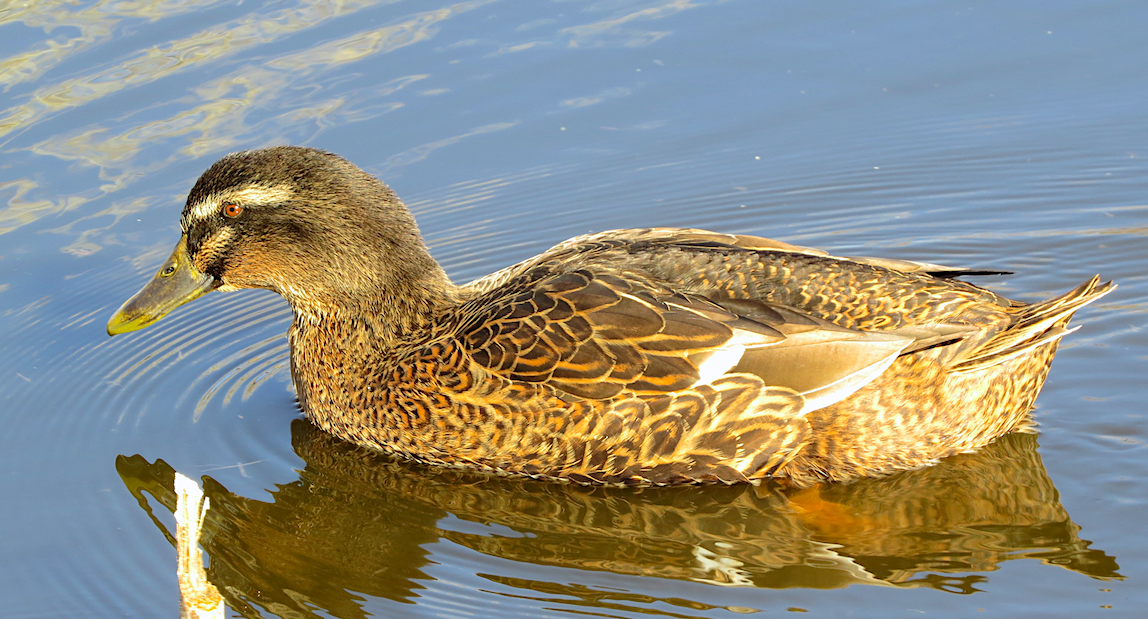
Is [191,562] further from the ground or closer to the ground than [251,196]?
closer to the ground

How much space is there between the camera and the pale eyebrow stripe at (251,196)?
6.91 m

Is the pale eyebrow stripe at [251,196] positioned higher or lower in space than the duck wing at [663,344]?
higher

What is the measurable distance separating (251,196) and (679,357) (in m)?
2.46

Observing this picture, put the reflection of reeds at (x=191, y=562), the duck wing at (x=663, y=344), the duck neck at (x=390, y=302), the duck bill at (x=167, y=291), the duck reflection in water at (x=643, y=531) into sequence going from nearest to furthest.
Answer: the reflection of reeds at (x=191, y=562)
the duck reflection in water at (x=643, y=531)
the duck wing at (x=663, y=344)
the duck neck at (x=390, y=302)
the duck bill at (x=167, y=291)

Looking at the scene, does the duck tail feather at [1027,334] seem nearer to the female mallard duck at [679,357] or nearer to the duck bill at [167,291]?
the female mallard duck at [679,357]

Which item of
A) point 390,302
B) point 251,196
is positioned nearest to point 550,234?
point 390,302

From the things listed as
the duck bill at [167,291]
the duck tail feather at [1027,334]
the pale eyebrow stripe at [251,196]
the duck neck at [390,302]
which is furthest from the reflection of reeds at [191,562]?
the duck tail feather at [1027,334]

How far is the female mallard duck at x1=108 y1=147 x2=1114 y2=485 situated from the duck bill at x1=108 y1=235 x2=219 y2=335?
0.57 m

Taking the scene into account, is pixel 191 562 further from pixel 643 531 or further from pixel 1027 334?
pixel 1027 334

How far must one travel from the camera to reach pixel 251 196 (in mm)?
6938

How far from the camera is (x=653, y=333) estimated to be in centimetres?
608

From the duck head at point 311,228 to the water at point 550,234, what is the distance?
845 millimetres

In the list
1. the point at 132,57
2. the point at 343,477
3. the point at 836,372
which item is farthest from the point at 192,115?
the point at 836,372

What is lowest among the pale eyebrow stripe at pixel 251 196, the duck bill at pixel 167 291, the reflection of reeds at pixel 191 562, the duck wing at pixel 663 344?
the reflection of reeds at pixel 191 562
